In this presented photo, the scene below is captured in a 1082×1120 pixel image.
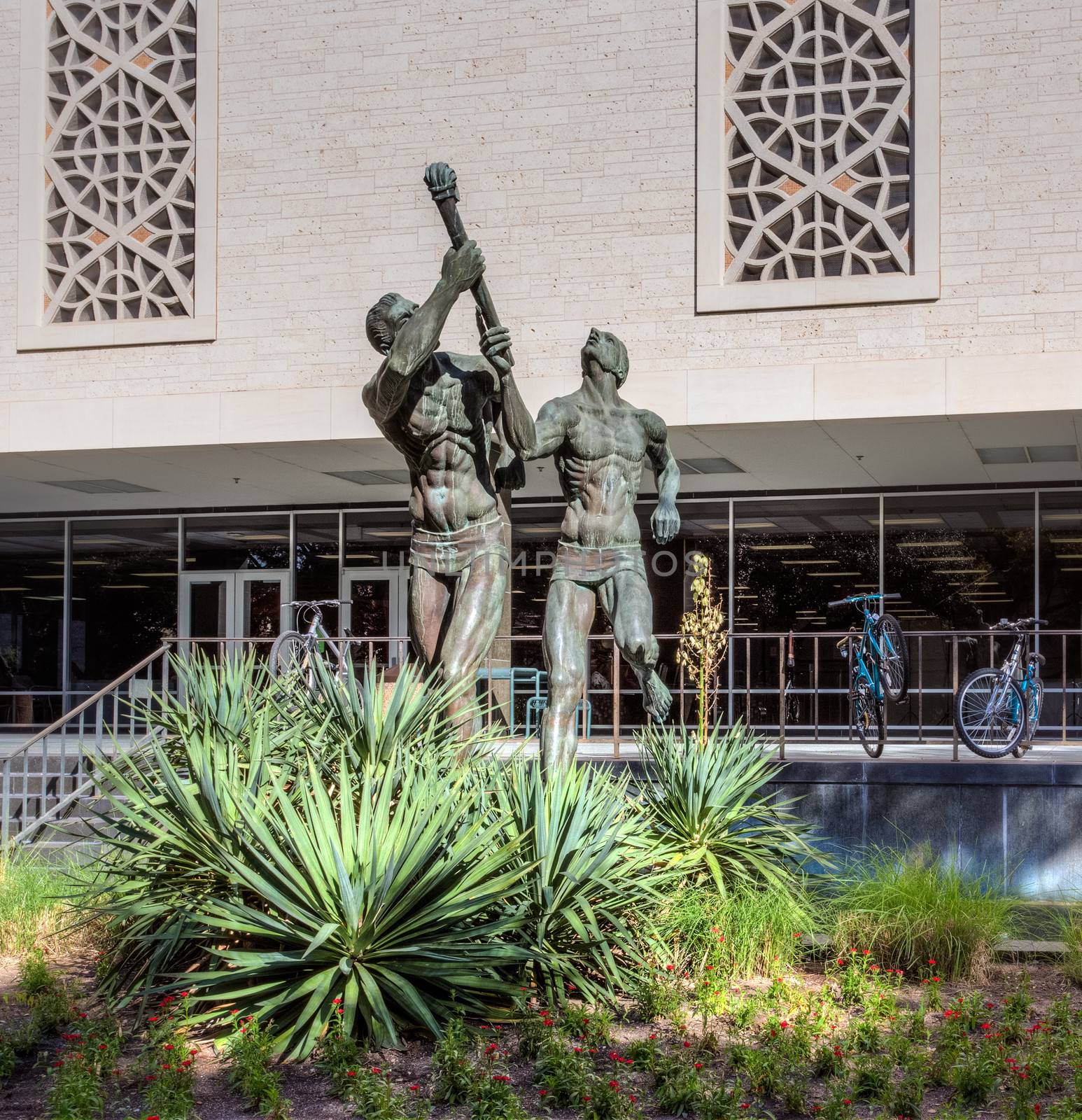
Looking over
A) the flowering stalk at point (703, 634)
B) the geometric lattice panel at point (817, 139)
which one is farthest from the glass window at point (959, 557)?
the flowering stalk at point (703, 634)

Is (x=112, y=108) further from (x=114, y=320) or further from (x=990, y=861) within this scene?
(x=990, y=861)

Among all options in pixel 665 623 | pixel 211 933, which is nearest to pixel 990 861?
pixel 211 933

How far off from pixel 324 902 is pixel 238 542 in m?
18.1

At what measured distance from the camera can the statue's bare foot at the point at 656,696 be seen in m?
7.68

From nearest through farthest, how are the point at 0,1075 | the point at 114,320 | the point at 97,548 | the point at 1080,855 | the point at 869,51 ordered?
the point at 0,1075 < the point at 1080,855 < the point at 869,51 < the point at 114,320 < the point at 97,548

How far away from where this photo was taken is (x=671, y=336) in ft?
51.1

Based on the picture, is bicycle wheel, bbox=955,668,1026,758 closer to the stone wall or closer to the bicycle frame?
the bicycle frame

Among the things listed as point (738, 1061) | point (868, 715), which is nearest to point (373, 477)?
point (868, 715)

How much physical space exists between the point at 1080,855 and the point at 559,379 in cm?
795

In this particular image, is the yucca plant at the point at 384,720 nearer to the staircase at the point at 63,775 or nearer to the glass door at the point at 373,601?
the staircase at the point at 63,775

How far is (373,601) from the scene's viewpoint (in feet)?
72.5

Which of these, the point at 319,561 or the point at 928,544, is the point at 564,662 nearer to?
the point at 928,544

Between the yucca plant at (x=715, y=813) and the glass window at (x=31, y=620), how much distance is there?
17753 mm

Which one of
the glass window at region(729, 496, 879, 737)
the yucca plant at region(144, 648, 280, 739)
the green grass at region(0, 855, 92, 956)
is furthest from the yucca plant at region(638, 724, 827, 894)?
the glass window at region(729, 496, 879, 737)
